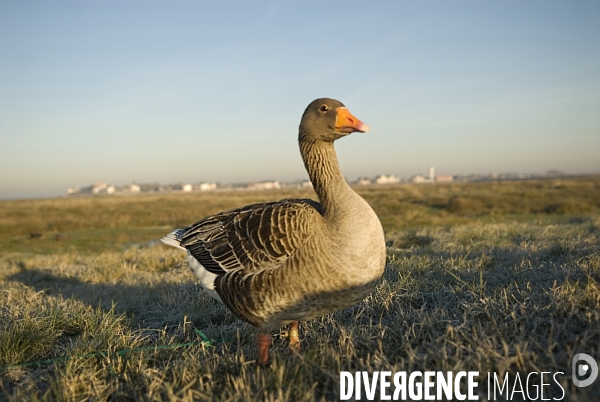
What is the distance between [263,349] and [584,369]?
275 cm

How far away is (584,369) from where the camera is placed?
9.73 ft

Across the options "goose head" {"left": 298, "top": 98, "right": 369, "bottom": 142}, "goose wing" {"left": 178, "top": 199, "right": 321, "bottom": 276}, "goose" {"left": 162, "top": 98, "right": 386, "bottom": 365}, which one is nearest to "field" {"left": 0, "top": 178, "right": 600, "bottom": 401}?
"goose" {"left": 162, "top": 98, "right": 386, "bottom": 365}

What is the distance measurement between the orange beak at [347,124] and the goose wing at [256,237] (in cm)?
87

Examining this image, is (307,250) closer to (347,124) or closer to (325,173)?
(325,173)

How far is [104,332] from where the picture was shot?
473cm

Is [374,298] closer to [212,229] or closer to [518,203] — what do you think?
[212,229]

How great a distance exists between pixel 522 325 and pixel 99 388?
3.93m

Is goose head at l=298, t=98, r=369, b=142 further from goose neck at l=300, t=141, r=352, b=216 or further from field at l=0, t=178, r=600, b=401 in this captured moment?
field at l=0, t=178, r=600, b=401

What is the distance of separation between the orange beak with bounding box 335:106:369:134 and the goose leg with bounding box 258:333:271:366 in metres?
2.28

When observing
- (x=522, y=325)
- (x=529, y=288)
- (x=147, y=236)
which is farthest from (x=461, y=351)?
(x=147, y=236)

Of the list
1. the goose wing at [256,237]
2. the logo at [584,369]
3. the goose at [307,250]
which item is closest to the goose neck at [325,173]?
the goose at [307,250]

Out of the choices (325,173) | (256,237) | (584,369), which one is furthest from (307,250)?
(584,369)

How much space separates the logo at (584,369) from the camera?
9.19 ft

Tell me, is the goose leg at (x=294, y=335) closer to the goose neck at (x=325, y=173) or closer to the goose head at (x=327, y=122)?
the goose neck at (x=325, y=173)
